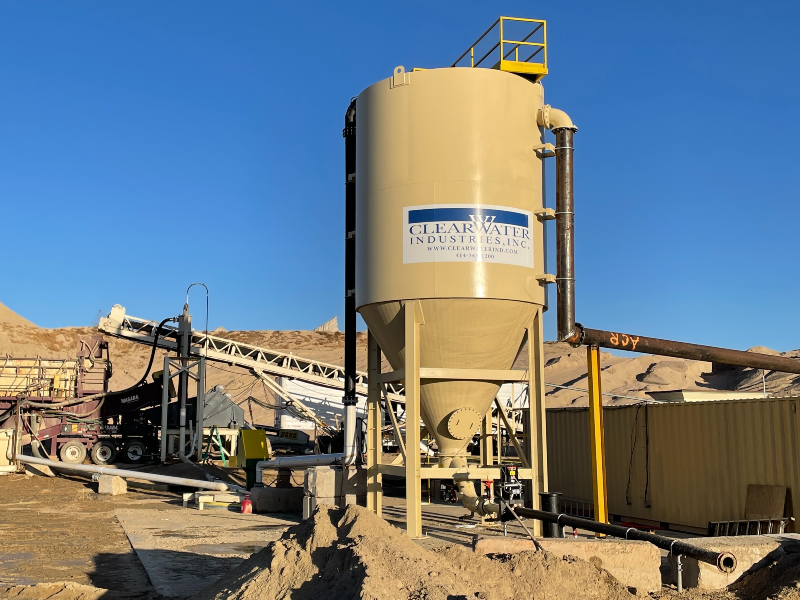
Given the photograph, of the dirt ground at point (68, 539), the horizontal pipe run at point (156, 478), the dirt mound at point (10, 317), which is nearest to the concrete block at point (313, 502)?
the dirt ground at point (68, 539)

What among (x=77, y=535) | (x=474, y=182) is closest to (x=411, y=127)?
(x=474, y=182)

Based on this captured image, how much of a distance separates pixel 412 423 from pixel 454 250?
281 centimetres

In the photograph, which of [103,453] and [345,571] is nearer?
[345,571]

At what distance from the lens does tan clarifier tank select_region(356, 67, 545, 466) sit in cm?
1327

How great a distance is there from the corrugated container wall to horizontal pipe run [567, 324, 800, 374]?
3.24 ft

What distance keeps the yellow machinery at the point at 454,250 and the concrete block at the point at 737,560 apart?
3772mm

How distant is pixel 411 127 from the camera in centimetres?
1365

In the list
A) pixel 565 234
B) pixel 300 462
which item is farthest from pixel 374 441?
pixel 565 234

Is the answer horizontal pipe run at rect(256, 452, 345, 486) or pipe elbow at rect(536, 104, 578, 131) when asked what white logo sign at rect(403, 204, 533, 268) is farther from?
horizontal pipe run at rect(256, 452, 345, 486)

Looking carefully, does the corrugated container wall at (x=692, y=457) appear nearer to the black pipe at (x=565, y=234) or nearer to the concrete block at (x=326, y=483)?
the black pipe at (x=565, y=234)

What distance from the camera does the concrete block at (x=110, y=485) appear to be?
71.2 ft

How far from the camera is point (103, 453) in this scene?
2877 centimetres

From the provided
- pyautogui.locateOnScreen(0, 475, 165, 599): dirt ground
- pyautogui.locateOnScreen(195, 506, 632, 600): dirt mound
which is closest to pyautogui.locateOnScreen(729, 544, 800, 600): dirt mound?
pyautogui.locateOnScreen(195, 506, 632, 600): dirt mound

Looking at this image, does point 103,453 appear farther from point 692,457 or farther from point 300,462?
point 692,457
